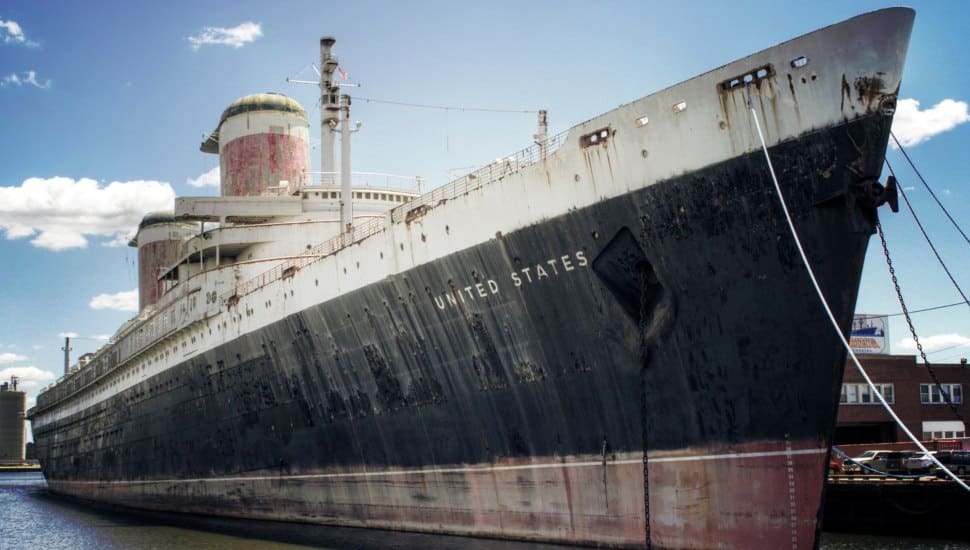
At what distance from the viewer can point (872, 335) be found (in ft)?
104

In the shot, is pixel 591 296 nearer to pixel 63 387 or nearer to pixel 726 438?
pixel 726 438

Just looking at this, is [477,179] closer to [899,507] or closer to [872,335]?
[899,507]

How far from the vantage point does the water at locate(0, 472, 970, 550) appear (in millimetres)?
14227

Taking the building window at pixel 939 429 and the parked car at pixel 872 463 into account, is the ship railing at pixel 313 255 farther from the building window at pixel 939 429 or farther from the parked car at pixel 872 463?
the building window at pixel 939 429

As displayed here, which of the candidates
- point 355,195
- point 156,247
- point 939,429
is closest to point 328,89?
point 355,195

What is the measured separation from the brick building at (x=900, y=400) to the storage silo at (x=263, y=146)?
65.1ft

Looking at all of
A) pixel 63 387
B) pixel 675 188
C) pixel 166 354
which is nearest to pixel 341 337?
pixel 675 188

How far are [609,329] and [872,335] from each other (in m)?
24.3

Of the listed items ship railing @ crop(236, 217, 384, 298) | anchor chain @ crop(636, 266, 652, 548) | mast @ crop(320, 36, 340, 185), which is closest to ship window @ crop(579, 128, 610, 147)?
anchor chain @ crop(636, 266, 652, 548)

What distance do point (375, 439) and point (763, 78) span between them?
362 inches

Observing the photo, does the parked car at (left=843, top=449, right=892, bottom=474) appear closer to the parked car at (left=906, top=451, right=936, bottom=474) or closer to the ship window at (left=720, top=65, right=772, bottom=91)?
the parked car at (left=906, top=451, right=936, bottom=474)

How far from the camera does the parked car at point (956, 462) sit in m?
17.4

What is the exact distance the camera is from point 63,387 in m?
40.2

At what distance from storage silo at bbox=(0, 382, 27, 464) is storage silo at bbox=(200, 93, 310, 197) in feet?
322
